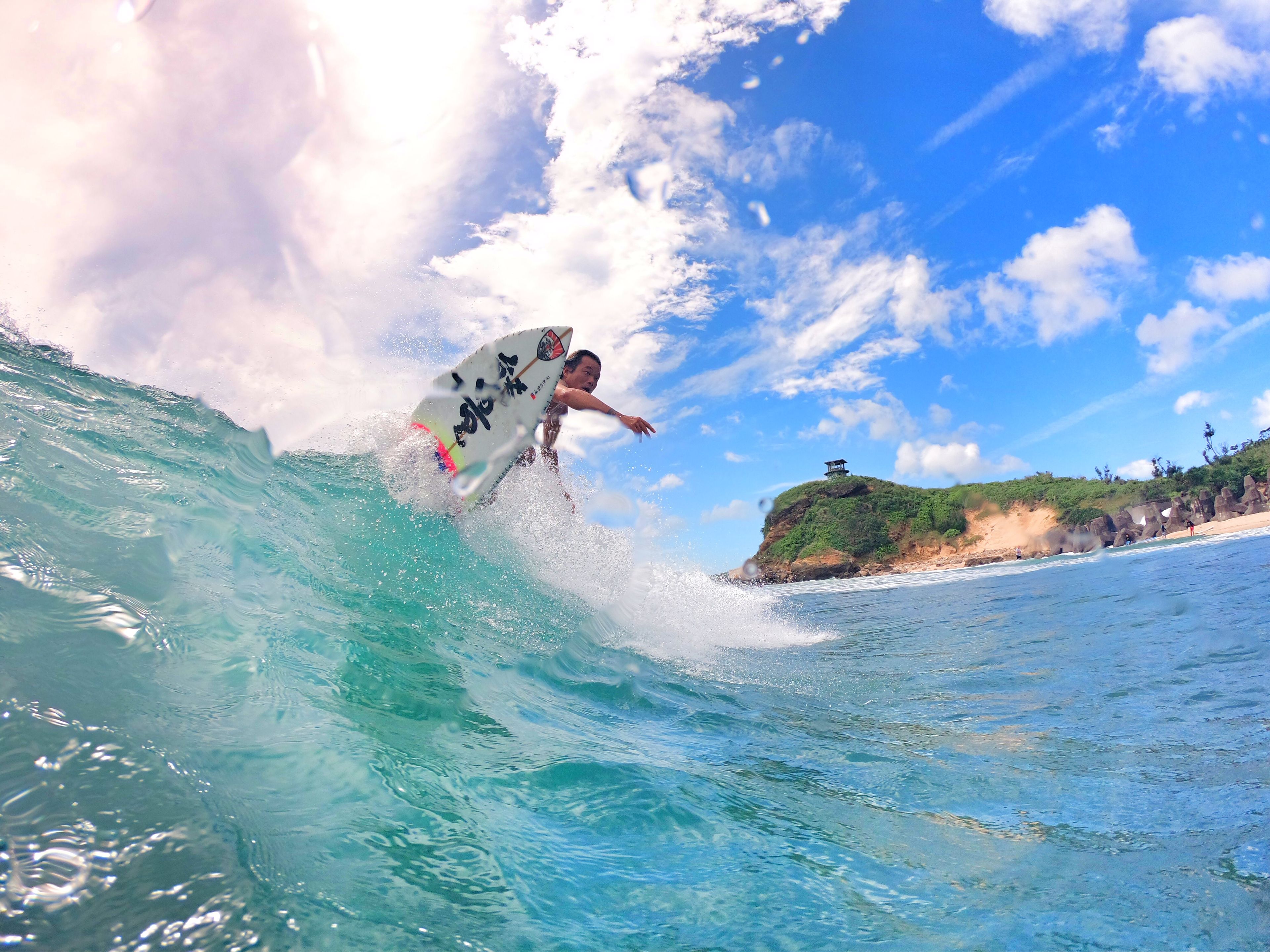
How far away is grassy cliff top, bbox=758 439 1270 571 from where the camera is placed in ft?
194

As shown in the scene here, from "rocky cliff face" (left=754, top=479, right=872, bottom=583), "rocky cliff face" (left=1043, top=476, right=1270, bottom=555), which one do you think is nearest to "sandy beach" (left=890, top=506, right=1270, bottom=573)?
"rocky cliff face" (left=1043, top=476, right=1270, bottom=555)

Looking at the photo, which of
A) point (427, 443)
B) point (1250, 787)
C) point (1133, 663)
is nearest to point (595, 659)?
point (427, 443)

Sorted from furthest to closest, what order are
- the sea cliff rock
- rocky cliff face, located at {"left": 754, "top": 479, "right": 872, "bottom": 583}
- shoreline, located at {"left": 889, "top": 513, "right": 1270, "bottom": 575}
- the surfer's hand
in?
1. rocky cliff face, located at {"left": 754, "top": 479, "right": 872, "bottom": 583}
2. the sea cliff rock
3. shoreline, located at {"left": 889, "top": 513, "right": 1270, "bottom": 575}
4. the surfer's hand

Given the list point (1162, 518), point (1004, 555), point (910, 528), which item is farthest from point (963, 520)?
point (1162, 518)

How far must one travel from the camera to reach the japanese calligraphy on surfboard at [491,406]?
281 inches

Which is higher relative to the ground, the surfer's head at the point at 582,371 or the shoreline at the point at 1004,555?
the surfer's head at the point at 582,371

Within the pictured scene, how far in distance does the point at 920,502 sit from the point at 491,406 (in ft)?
267

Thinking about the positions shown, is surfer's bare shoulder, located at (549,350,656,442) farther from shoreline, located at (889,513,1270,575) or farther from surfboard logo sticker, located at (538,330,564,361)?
shoreline, located at (889,513,1270,575)

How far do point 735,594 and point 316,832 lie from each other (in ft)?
40.2

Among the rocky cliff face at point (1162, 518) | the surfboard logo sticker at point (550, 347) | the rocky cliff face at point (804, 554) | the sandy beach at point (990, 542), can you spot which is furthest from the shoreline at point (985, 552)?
the surfboard logo sticker at point (550, 347)

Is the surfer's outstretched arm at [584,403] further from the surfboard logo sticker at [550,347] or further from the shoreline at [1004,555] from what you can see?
the shoreline at [1004,555]

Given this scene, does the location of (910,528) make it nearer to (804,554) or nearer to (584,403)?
(804,554)

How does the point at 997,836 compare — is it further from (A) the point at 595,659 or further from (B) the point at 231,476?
(B) the point at 231,476

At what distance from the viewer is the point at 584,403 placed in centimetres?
744
